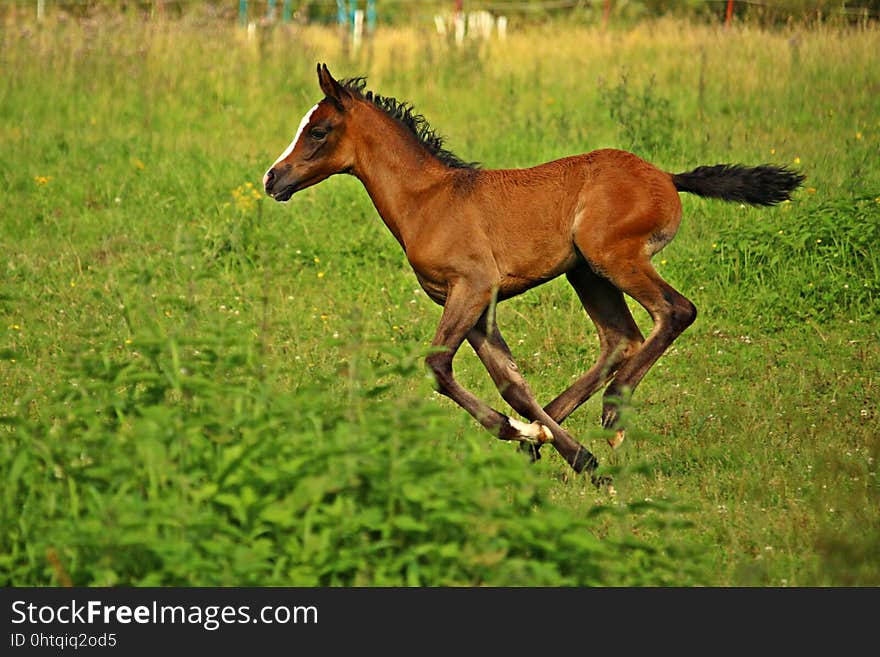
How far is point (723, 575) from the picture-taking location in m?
5.88

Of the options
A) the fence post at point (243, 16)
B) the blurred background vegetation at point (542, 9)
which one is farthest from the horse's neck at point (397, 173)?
the fence post at point (243, 16)

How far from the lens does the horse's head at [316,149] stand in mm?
8195

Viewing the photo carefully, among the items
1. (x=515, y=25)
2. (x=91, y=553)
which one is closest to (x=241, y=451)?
(x=91, y=553)

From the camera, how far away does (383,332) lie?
33.9ft

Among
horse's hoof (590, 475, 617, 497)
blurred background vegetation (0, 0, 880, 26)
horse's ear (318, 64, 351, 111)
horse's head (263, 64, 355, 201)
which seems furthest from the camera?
blurred background vegetation (0, 0, 880, 26)

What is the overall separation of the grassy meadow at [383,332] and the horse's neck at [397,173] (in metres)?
0.88

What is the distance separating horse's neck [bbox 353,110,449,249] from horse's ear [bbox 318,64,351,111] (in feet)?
0.72

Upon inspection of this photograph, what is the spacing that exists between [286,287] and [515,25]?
32.4 ft

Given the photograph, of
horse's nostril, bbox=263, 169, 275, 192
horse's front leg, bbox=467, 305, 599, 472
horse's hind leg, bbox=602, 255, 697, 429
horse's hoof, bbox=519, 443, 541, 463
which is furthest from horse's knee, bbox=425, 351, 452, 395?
horse's nostril, bbox=263, 169, 275, 192

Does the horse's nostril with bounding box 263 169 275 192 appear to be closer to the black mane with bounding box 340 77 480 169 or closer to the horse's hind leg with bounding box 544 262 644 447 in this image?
the black mane with bounding box 340 77 480 169

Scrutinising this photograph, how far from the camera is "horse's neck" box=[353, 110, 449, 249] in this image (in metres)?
8.21
